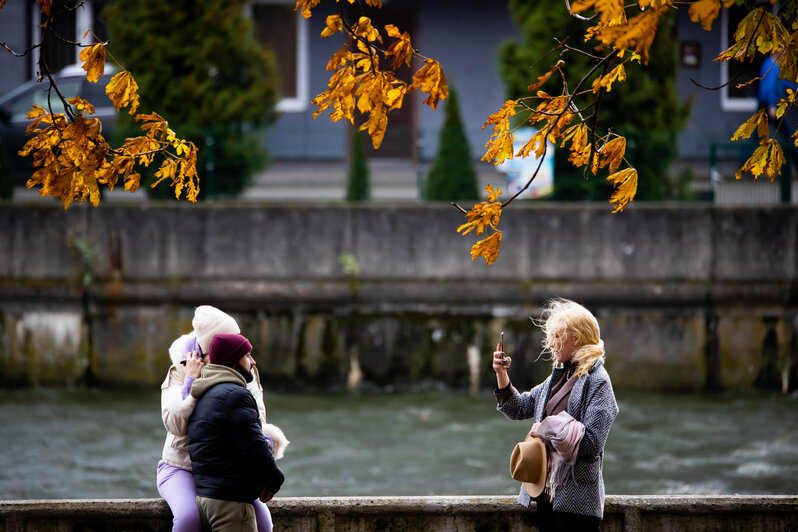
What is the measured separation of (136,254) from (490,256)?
8907mm

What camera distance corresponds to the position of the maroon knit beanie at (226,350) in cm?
463

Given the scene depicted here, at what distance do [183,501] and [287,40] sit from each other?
1921 cm

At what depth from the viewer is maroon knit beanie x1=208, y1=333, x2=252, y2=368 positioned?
15.2ft

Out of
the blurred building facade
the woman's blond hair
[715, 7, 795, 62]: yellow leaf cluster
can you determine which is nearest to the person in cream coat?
the woman's blond hair

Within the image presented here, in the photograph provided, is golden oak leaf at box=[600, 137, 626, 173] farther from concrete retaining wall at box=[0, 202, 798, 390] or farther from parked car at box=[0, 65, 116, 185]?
parked car at box=[0, 65, 116, 185]

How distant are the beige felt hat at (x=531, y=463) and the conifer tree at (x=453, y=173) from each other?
9.09 m

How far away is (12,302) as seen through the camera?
42.4 feet

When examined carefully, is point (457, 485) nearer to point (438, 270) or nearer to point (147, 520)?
point (438, 270)

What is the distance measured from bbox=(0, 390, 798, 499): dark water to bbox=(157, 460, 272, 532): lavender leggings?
15.9 ft

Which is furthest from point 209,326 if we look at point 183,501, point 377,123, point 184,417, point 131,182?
point 377,123

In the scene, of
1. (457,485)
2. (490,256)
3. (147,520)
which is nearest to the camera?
(490,256)

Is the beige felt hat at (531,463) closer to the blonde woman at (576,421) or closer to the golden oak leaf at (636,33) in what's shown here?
the blonde woman at (576,421)

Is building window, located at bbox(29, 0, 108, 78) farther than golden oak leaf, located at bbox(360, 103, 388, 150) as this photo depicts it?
Yes

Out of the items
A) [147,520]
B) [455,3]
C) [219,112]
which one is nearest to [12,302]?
[219,112]
